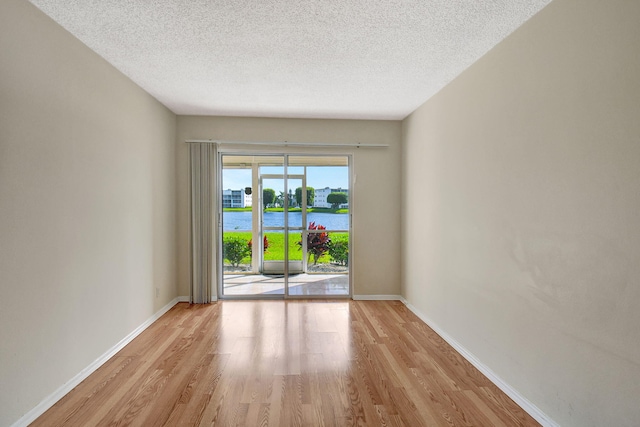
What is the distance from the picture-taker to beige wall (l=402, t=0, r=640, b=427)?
171cm

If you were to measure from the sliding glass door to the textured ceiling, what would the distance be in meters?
1.28

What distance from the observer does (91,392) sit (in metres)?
2.56

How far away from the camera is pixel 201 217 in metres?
4.93

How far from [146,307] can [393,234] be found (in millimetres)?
3341

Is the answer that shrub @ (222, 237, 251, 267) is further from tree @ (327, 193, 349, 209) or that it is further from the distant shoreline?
tree @ (327, 193, 349, 209)

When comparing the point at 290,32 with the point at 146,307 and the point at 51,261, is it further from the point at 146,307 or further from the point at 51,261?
the point at 146,307

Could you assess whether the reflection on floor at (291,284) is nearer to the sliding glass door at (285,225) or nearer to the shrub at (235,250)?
the sliding glass door at (285,225)

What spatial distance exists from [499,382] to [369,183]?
3083mm

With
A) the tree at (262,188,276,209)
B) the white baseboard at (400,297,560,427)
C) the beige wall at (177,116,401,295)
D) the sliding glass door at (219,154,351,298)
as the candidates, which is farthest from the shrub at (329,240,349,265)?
the white baseboard at (400,297,560,427)

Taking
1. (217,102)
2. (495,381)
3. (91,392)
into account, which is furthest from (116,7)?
(495,381)

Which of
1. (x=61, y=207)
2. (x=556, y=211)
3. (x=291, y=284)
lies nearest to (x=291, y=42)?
(x=61, y=207)

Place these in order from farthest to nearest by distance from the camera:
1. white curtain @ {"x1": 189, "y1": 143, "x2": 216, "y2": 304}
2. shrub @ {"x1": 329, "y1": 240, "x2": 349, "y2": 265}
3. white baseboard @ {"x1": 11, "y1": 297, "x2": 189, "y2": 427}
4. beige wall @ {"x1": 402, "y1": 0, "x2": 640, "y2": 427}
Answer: shrub @ {"x1": 329, "y1": 240, "x2": 349, "y2": 265}
white curtain @ {"x1": 189, "y1": 143, "x2": 216, "y2": 304}
white baseboard @ {"x1": 11, "y1": 297, "x2": 189, "y2": 427}
beige wall @ {"x1": 402, "y1": 0, "x2": 640, "y2": 427}

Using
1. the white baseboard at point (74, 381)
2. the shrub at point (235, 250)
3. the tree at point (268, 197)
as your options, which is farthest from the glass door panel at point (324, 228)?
the white baseboard at point (74, 381)

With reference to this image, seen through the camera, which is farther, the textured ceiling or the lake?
the lake
